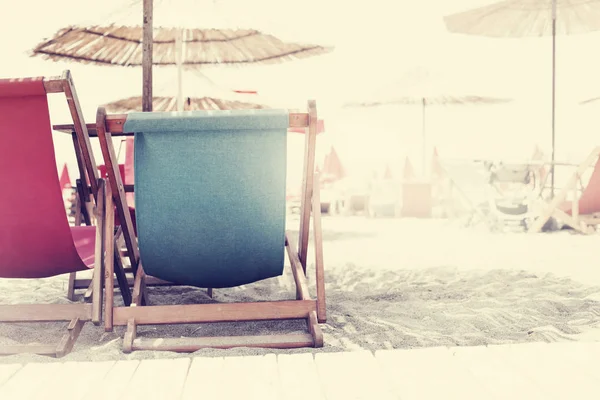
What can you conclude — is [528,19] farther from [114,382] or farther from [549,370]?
[114,382]

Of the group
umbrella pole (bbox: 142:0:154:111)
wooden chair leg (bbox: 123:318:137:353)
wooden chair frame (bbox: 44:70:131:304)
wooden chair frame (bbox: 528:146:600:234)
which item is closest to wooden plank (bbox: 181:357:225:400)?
wooden chair leg (bbox: 123:318:137:353)

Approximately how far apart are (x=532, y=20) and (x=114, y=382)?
6.39 meters

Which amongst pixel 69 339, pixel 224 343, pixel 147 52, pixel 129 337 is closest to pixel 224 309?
pixel 224 343

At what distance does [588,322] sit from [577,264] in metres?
1.56

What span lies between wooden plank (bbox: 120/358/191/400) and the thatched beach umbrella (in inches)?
88.7

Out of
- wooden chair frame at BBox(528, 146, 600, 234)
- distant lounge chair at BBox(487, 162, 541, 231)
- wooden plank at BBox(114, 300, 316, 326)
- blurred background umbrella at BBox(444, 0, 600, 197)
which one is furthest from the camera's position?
blurred background umbrella at BBox(444, 0, 600, 197)

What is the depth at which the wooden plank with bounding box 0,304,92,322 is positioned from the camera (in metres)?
2.05

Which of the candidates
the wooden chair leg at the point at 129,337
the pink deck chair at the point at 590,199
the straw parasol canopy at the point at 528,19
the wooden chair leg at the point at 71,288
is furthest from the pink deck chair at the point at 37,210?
the straw parasol canopy at the point at 528,19

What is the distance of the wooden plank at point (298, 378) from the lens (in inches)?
53.1

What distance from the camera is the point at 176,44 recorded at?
4.42 metres

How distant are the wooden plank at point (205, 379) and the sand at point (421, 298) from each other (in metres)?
0.29

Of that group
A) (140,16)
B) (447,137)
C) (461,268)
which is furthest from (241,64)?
(447,137)

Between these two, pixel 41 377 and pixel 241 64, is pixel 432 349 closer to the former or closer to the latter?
pixel 41 377

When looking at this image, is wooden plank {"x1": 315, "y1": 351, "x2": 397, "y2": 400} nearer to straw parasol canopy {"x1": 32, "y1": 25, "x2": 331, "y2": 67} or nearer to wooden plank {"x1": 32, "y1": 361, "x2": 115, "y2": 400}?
wooden plank {"x1": 32, "y1": 361, "x2": 115, "y2": 400}
